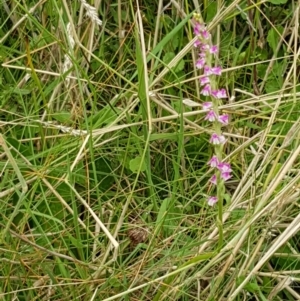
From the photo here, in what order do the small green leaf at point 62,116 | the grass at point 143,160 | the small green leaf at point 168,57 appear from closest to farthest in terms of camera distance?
1. the grass at point 143,160
2. the small green leaf at point 62,116
3. the small green leaf at point 168,57

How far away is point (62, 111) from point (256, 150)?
42 cm

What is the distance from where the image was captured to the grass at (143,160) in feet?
4.40

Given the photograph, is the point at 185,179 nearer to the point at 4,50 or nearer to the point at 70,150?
the point at 70,150

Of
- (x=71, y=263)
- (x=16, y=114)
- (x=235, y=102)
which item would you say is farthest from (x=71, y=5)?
(x=71, y=263)

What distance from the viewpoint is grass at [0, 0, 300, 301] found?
134 centimetres

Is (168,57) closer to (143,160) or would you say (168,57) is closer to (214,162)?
(143,160)

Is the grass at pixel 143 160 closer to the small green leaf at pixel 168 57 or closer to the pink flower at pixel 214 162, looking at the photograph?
the small green leaf at pixel 168 57

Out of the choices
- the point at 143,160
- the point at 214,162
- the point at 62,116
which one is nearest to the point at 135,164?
the point at 143,160

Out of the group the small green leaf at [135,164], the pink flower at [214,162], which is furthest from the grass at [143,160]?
the pink flower at [214,162]

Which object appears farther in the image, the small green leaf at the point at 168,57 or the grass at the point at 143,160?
the small green leaf at the point at 168,57

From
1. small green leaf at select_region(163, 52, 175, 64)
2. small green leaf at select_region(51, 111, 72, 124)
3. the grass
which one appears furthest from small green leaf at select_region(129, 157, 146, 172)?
small green leaf at select_region(163, 52, 175, 64)

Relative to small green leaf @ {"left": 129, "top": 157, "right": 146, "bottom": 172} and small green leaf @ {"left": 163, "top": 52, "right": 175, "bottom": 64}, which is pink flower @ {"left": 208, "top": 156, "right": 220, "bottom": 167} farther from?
small green leaf @ {"left": 163, "top": 52, "right": 175, "bottom": 64}

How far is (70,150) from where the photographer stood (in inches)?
58.7

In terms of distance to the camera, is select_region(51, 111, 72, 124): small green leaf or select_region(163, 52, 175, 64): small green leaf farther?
select_region(163, 52, 175, 64): small green leaf
